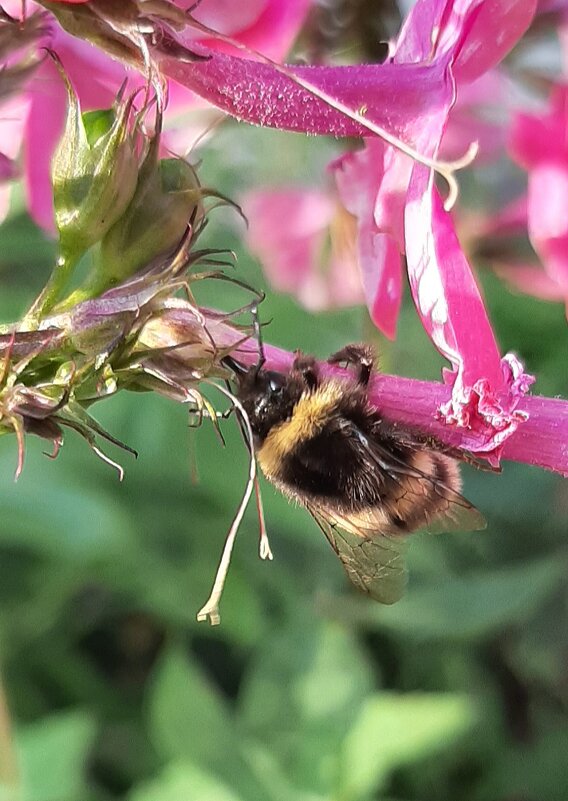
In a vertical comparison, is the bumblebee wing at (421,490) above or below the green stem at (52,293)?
below

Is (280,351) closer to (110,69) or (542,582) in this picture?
(110,69)

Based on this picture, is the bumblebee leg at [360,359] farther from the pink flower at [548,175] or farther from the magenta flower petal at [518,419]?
the pink flower at [548,175]

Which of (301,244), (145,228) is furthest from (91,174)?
(301,244)

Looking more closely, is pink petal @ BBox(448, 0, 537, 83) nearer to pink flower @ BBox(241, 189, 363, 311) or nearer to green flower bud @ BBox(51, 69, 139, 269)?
green flower bud @ BBox(51, 69, 139, 269)

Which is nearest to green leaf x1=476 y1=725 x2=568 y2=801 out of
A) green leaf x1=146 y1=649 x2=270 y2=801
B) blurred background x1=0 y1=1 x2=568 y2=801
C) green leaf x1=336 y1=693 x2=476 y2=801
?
blurred background x1=0 y1=1 x2=568 y2=801

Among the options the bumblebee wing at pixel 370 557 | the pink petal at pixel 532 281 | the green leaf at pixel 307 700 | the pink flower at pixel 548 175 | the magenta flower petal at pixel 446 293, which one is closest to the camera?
the magenta flower petal at pixel 446 293

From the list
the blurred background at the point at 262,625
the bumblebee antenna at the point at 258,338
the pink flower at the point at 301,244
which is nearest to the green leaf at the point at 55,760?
the blurred background at the point at 262,625

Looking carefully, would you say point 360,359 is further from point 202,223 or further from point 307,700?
point 307,700

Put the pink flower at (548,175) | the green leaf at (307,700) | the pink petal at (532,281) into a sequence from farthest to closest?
1. the green leaf at (307,700)
2. the pink petal at (532,281)
3. the pink flower at (548,175)
